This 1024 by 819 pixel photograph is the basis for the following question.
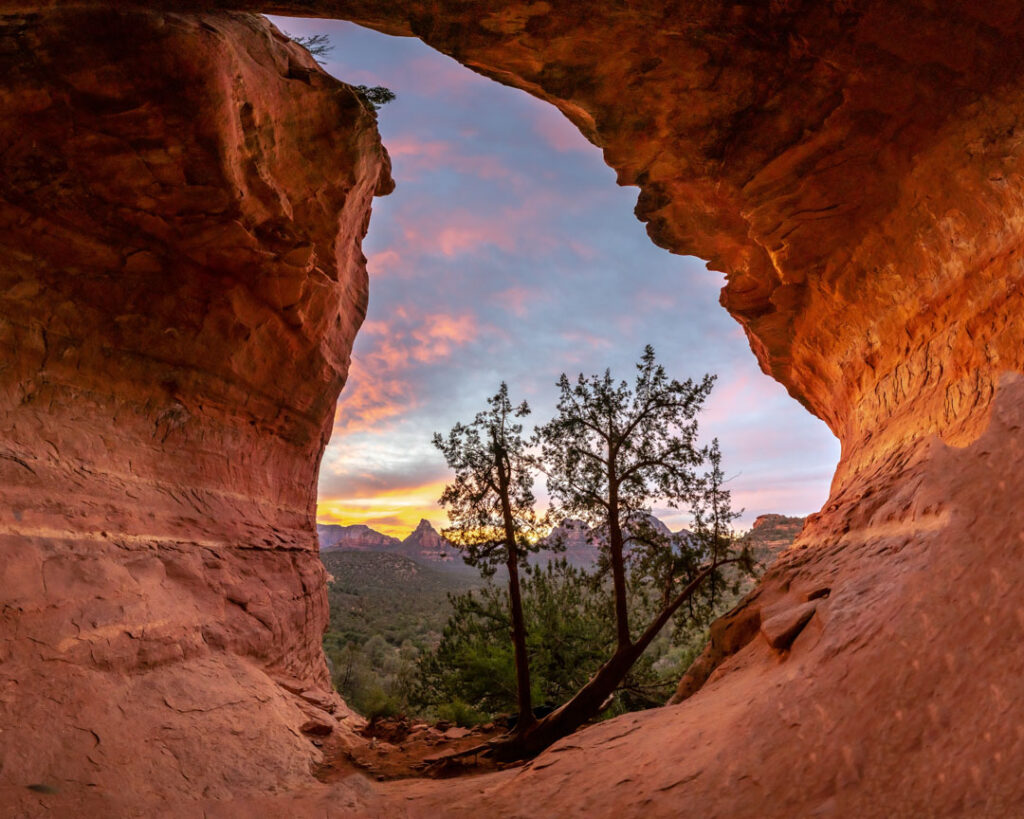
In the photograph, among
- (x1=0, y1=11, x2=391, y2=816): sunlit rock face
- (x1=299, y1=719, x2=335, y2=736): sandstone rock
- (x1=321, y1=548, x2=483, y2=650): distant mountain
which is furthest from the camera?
(x1=321, y1=548, x2=483, y2=650): distant mountain

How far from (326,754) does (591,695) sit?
407 centimetres

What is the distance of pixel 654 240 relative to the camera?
31.9 ft

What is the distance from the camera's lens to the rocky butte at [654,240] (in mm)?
3646

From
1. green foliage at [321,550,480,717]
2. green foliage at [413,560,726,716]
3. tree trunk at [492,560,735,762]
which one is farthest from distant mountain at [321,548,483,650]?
tree trunk at [492,560,735,762]

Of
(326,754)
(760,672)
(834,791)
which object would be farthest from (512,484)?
(834,791)

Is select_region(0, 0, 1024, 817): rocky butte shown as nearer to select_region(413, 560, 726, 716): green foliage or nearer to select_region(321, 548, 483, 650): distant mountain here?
select_region(413, 560, 726, 716): green foliage

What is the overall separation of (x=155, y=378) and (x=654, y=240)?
28.3 ft

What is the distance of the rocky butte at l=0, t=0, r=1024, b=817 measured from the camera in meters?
3.65

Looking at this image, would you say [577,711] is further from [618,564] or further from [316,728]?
[316,728]

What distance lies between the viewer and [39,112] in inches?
273

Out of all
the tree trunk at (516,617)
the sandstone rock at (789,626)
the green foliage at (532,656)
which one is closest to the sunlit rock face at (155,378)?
the tree trunk at (516,617)

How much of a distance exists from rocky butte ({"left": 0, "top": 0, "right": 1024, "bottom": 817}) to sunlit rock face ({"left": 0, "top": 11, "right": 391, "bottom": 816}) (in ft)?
0.14

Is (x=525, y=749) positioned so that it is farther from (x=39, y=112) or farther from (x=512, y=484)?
(x=39, y=112)

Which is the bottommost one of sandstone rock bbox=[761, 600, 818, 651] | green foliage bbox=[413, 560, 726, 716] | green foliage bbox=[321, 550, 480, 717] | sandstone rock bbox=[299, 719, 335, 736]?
green foliage bbox=[321, 550, 480, 717]
